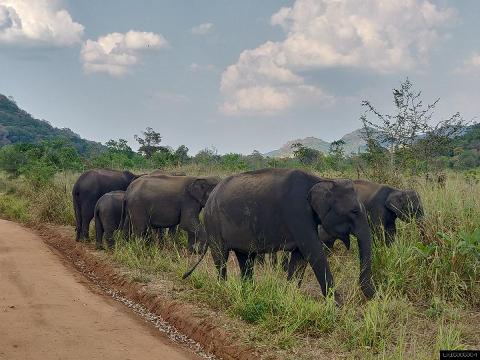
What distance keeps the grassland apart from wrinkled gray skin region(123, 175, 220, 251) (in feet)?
4.28

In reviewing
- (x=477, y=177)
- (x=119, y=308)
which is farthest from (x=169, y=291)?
(x=477, y=177)

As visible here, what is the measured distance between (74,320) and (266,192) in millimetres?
2780

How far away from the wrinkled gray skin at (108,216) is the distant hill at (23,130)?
175 ft

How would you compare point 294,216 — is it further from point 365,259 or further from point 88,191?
point 88,191

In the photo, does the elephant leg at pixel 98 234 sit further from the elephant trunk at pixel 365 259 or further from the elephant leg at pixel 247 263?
the elephant trunk at pixel 365 259

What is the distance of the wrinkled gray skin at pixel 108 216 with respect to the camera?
424 inches

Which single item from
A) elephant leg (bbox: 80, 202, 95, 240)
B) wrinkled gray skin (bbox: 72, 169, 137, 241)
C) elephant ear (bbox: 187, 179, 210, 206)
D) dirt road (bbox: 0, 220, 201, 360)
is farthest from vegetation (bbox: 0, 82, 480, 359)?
wrinkled gray skin (bbox: 72, 169, 137, 241)

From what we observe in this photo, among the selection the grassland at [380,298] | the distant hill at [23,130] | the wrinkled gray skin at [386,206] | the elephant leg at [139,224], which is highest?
the distant hill at [23,130]

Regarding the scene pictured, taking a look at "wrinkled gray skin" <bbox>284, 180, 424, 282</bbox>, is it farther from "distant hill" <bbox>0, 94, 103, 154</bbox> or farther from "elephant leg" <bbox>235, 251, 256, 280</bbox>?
"distant hill" <bbox>0, 94, 103, 154</bbox>

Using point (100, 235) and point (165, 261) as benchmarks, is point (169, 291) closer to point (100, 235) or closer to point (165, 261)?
point (165, 261)

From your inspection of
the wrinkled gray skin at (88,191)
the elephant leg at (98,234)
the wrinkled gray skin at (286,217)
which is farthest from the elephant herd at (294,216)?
the wrinkled gray skin at (88,191)

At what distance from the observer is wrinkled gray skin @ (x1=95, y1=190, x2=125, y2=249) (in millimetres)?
10758

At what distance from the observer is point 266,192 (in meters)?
6.55

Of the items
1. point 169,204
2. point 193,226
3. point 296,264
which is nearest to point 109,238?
point 169,204
